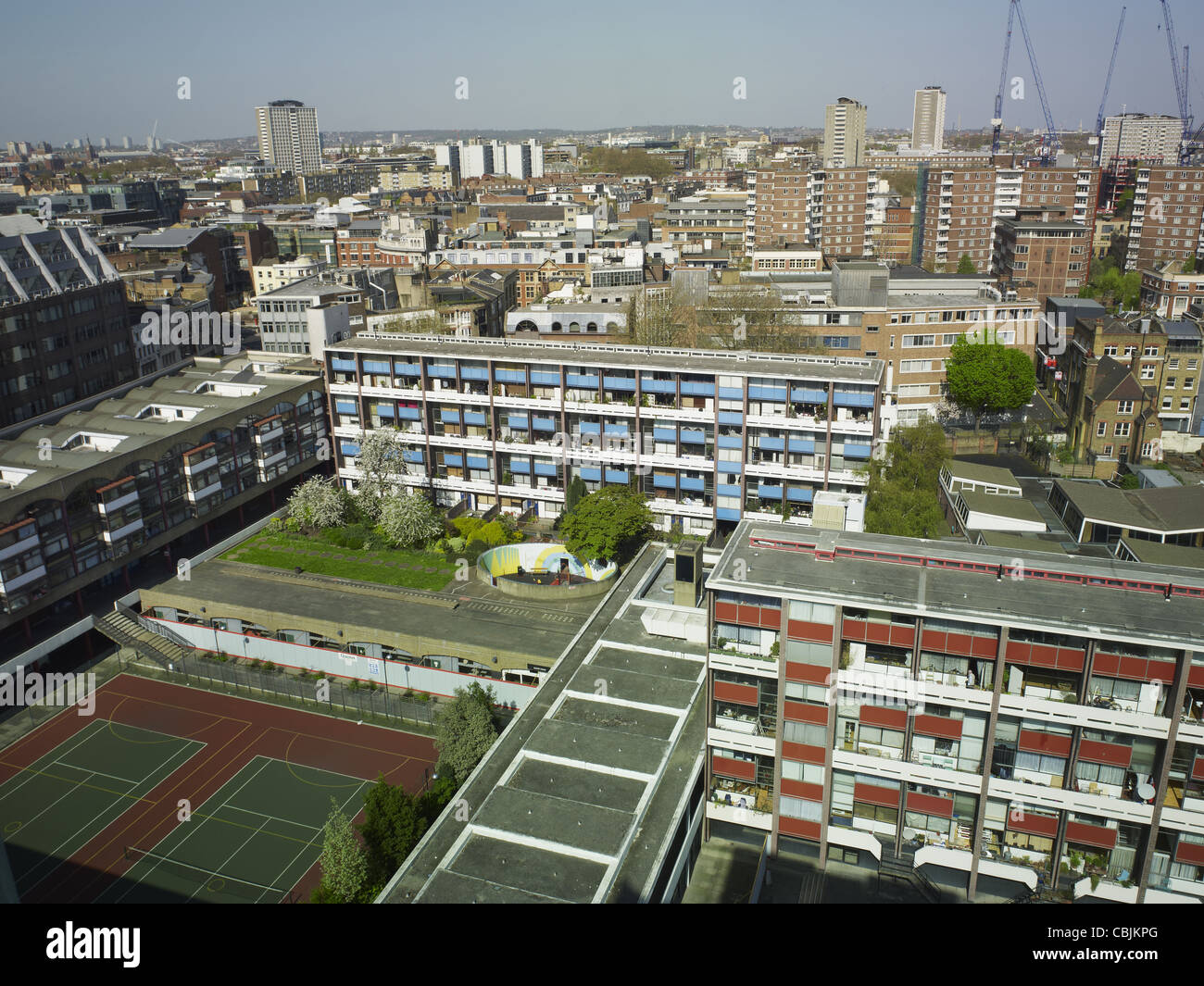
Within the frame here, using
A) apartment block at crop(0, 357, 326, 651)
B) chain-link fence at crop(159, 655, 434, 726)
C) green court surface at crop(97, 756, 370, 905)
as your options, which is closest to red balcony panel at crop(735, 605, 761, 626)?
green court surface at crop(97, 756, 370, 905)

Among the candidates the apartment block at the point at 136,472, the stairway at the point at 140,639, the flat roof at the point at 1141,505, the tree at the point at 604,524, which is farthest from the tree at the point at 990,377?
the stairway at the point at 140,639

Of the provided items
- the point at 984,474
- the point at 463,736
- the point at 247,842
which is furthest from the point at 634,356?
the point at 247,842

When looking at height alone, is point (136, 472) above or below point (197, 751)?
above

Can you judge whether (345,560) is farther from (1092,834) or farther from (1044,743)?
(1092,834)

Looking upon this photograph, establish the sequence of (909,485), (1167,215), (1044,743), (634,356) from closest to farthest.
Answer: (1044,743), (909,485), (634,356), (1167,215)

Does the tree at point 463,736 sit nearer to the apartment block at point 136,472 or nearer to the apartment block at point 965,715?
the apartment block at point 965,715

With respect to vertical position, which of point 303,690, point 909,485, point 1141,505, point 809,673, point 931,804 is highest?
point 809,673

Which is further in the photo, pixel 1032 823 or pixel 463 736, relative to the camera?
pixel 463 736
